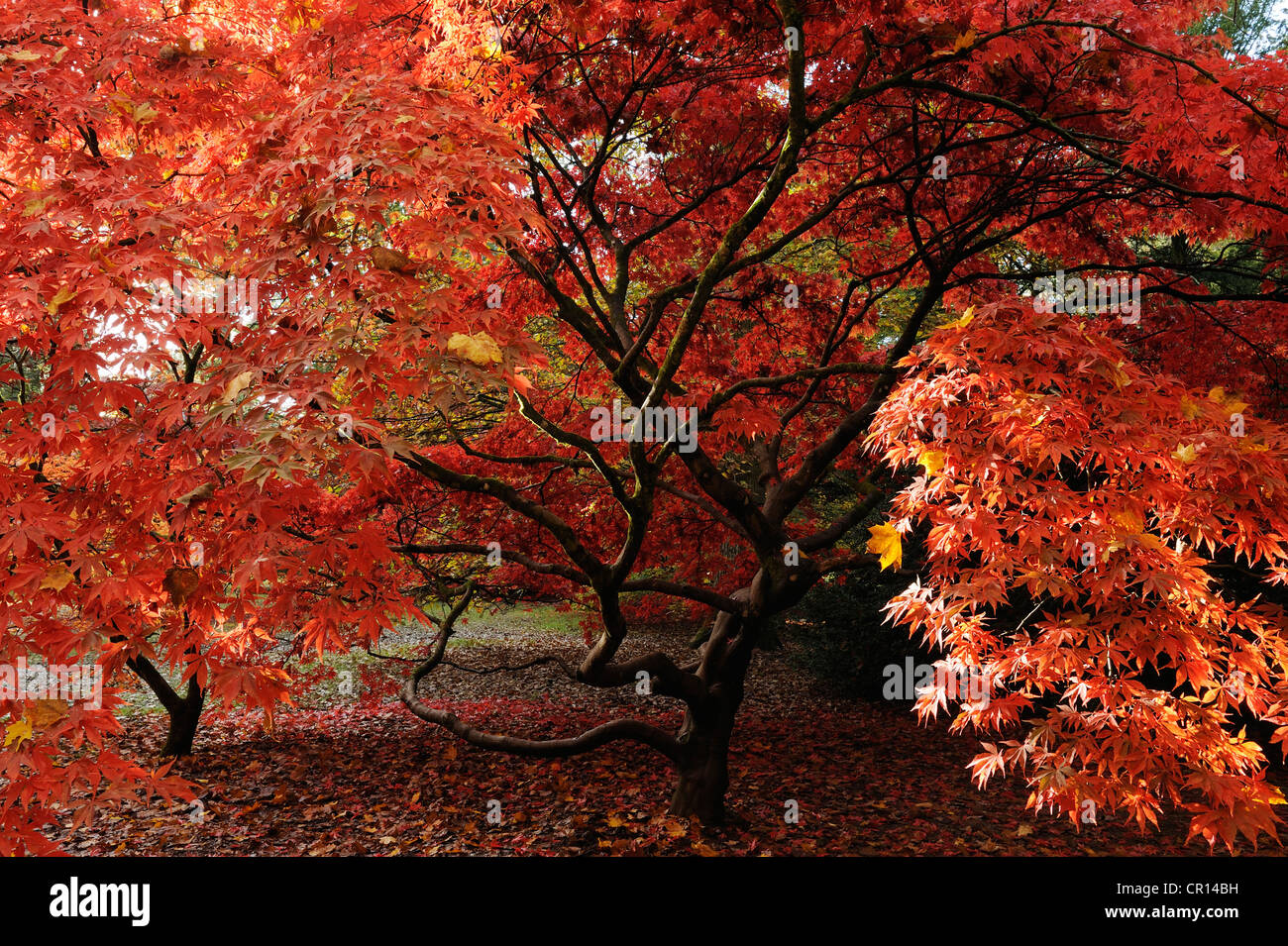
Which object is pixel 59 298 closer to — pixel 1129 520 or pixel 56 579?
pixel 56 579

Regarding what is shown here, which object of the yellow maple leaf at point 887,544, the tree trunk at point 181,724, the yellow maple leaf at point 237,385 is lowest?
the tree trunk at point 181,724

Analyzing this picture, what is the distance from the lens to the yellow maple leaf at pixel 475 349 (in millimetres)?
2738

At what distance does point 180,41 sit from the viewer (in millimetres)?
3635

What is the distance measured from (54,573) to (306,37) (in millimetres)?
3079

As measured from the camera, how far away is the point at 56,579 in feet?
8.78

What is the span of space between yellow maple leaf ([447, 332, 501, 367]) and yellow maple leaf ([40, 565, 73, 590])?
1.55 metres

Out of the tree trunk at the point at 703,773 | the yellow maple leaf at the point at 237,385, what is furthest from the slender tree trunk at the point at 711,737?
the yellow maple leaf at the point at 237,385

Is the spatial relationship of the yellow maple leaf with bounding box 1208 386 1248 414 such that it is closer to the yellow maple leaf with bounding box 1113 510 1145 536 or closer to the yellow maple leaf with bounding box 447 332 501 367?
the yellow maple leaf with bounding box 1113 510 1145 536

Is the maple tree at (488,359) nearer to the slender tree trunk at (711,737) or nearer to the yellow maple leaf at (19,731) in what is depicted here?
the yellow maple leaf at (19,731)

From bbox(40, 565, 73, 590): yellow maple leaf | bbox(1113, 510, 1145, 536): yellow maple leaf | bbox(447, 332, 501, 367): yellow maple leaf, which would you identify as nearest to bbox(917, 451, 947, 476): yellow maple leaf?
bbox(1113, 510, 1145, 536): yellow maple leaf

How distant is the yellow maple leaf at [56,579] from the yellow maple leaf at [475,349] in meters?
1.55

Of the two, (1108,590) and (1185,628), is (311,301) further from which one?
(1185,628)

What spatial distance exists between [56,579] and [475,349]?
5.40 ft

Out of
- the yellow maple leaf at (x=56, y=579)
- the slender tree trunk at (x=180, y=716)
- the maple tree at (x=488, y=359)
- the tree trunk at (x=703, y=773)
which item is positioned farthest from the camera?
the slender tree trunk at (x=180, y=716)
